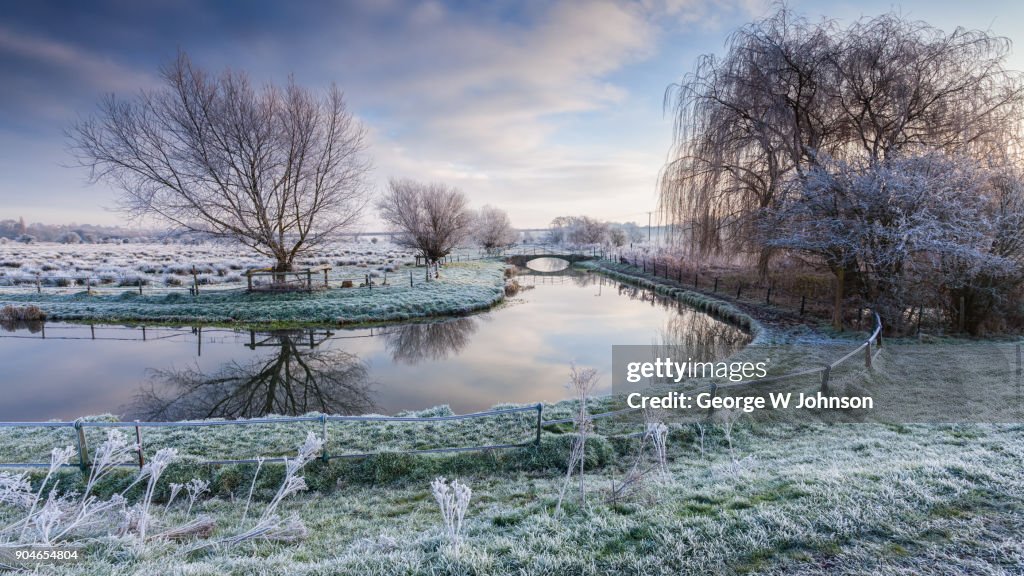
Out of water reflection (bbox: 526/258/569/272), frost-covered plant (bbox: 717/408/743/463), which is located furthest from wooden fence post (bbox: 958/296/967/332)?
water reflection (bbox: 526/258/569/272)

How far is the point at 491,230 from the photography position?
198 ft

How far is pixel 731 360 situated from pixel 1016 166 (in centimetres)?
914

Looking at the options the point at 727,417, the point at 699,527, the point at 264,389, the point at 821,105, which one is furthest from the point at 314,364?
the point at 821,105

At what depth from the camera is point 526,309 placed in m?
20.1

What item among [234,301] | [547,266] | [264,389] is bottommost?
[264,389]

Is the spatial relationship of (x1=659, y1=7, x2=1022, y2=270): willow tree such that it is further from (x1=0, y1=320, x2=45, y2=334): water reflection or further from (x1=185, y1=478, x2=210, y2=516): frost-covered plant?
(x1=0, y1=320, x2=45, y2=334): water reflection

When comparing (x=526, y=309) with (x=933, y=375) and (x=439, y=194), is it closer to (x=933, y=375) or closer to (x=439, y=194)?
(x=933, y=375)

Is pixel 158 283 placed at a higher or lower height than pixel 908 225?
lower

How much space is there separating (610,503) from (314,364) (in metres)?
9.66

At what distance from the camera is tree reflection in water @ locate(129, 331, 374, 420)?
8.40m

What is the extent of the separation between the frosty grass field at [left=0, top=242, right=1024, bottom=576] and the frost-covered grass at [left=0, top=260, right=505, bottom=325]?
9881 millimetres

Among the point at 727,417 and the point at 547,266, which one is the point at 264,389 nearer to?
the point at 727,417

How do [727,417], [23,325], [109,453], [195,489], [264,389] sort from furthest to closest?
[23,325] → [264,389] → [727,417] → [195,489] → [109,453]

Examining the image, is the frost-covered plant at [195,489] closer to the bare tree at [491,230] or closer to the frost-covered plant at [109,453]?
the frost-covered plant at [109,453]
